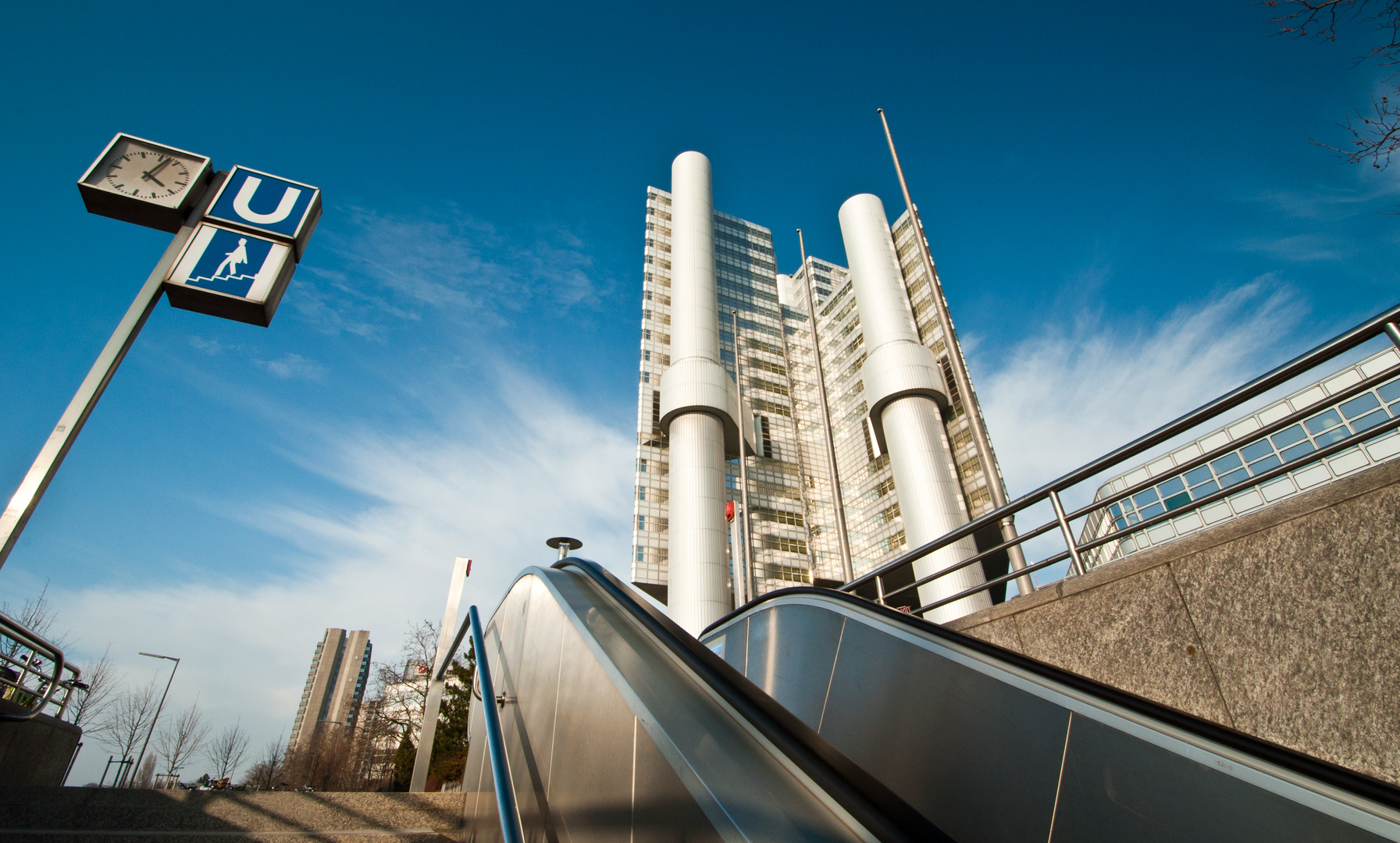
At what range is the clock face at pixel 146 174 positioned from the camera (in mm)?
5090

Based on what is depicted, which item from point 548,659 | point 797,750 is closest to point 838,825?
point 797,750

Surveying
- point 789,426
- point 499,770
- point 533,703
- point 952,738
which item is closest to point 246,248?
point 533,703

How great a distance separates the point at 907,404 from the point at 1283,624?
3820 cm

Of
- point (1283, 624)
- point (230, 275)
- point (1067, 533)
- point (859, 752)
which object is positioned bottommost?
point (859, 752)

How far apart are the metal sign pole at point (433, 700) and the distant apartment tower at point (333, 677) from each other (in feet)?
594

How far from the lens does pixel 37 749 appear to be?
6.25m

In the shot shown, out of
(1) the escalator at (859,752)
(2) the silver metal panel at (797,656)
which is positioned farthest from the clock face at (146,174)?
(2) the silver metal panel at (797,656)

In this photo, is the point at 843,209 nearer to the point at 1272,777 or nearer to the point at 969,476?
the point at 969,476

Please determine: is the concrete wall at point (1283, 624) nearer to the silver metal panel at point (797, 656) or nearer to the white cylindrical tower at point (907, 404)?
the silver metal panel at point (797, 656)

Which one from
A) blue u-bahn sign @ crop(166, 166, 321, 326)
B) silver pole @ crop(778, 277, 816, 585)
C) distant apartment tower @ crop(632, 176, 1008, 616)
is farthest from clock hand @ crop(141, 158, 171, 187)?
silver pole @ crop(778, 277, 816, 585)

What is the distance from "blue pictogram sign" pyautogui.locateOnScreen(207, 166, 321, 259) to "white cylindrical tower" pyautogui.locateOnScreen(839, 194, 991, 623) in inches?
1288

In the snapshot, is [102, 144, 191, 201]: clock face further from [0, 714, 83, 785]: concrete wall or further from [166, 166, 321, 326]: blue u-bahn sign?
[0, 714, 83, 785]: concrete wall

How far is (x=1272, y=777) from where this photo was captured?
6.28 feet

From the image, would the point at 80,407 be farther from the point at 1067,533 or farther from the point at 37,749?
the point at 1067,533
